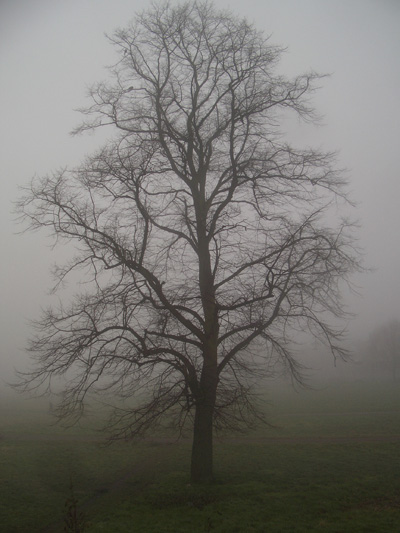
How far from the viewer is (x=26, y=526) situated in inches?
400

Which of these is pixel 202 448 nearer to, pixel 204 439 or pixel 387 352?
pixel 204 439

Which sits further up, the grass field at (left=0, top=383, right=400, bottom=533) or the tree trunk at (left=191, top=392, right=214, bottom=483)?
the tree trunk at (left=191, top=392, right=214, bottom=483)

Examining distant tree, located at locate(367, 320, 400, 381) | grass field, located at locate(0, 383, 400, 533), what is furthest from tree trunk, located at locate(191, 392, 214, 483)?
distant tree, located at locate(367, 320, 400, 381)

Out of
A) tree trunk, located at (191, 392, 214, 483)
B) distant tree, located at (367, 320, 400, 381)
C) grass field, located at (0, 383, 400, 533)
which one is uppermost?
distant tree, located at (367, 320, 400, 381)

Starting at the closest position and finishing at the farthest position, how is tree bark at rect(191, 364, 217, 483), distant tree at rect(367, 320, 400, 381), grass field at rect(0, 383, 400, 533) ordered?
grass field at rect(0, 383, 400, 533) → tree bark at rect(191, 364, 217, 483) → distant tree at rect(367, 320, 400, 381)

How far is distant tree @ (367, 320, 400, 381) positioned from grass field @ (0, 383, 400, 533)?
44580mm

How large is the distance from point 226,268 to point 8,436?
63.8 ft

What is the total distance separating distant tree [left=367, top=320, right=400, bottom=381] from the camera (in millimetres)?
62938

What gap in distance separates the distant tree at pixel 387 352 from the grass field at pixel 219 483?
44580 mm

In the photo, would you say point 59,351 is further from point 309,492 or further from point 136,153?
point 309,492

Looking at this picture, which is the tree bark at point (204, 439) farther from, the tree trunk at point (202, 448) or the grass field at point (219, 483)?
the grass field at point (219, 483)

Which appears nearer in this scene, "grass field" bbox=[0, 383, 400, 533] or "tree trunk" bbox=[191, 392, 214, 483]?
"grass field" bbox=[0, 383, 400, 533]

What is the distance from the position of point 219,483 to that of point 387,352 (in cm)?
6419

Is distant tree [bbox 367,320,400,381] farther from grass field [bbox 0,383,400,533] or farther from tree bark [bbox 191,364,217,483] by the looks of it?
tree bark [bbox 191,364,217,483]
